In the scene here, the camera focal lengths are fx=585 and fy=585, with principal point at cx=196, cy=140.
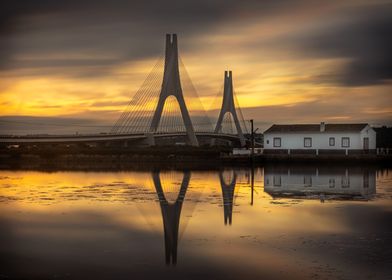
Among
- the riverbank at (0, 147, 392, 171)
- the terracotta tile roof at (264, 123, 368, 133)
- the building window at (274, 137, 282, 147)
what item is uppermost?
the terracotta tile roof at (264, 123, 368, 133)

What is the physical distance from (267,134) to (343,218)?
124 ft

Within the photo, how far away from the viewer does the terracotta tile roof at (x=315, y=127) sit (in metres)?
50.4

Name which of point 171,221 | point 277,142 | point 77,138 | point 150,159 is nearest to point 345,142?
point 277,142

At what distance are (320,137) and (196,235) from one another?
1577 inches

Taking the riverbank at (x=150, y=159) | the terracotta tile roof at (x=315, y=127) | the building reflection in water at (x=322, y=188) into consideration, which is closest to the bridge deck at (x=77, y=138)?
the riverbank at (x=150, y=159)

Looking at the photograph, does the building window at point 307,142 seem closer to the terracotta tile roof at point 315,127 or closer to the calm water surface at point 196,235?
the terracotta tile roof at point 315,127

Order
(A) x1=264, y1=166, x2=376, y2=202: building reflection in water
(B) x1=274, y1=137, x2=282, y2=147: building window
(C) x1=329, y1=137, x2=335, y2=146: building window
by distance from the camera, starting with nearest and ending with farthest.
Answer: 1. (A) x1=264, y1=166, x2=376, y2=202: building reflection in water
2. (C) x1=329, y1=137, x2=335, y2=146: building window
3. (B) x1=274, y1=137, x2=282, y2=147: building window

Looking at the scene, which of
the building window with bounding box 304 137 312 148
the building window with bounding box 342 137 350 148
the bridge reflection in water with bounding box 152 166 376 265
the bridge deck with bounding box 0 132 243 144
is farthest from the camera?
the bridge deck with bounding box 0 132 243 144

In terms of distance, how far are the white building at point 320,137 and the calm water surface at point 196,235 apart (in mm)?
28312

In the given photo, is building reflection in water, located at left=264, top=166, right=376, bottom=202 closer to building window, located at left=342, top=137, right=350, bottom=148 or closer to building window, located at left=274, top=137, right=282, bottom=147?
building window, located at left=342, top=137, right=350, bottom=148

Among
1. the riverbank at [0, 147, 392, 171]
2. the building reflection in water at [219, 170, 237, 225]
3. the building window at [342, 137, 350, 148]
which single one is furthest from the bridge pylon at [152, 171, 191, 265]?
the building window at [342, 137, 350, 148]

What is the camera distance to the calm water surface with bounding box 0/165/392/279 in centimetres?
971

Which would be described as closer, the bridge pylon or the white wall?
the bridge pylon

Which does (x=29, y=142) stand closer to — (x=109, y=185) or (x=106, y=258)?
(x=109, y=185)
